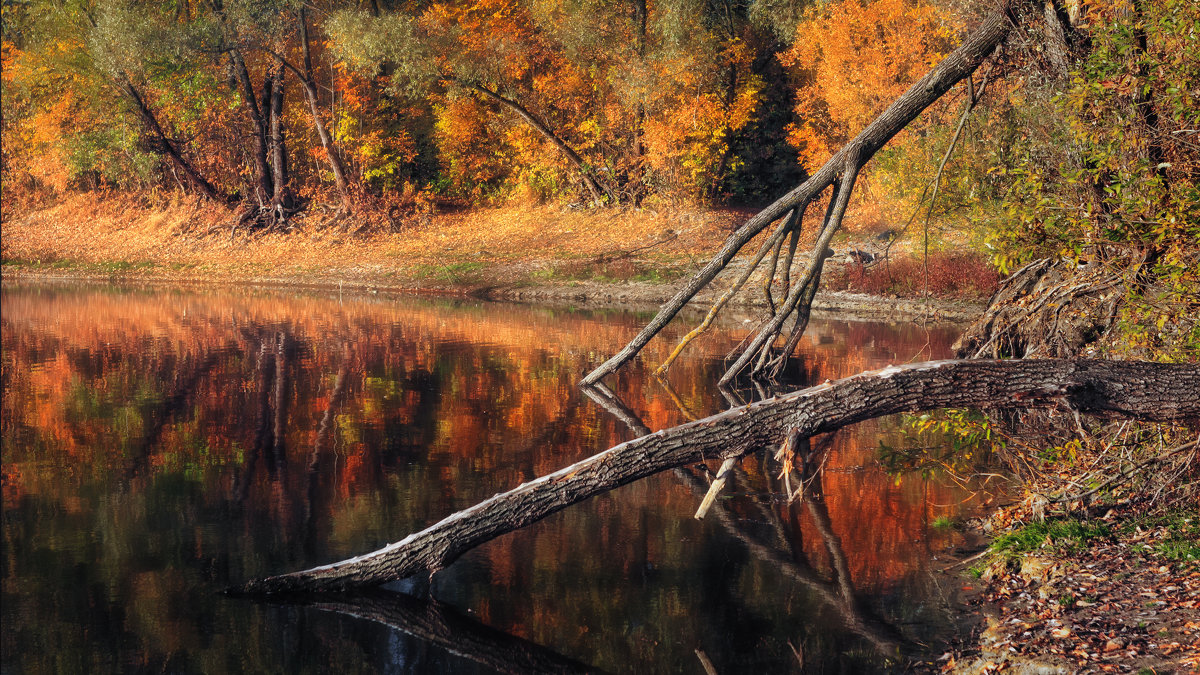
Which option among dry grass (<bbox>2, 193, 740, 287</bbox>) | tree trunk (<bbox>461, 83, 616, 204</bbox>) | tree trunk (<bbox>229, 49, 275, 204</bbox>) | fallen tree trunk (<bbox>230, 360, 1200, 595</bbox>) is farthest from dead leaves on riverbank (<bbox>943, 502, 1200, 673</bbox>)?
tree trunk (<bbox>229, 49, 275, 204</bbox>)

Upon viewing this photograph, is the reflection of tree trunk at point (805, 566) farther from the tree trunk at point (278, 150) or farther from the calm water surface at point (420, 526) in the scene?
the tree trunk at point (278, 150)

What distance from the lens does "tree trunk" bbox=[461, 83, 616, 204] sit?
38.9 m

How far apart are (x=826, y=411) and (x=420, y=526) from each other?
4.12 metres

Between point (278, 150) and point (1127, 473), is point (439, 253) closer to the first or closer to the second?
point (278, 150)

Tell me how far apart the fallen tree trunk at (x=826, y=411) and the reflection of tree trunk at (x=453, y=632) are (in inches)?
8.2

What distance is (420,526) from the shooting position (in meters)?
9.48

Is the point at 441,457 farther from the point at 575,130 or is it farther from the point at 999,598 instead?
the point at 575,130

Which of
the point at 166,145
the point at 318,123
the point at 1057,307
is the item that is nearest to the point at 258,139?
the point at 318,123

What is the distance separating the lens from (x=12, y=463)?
11.9m

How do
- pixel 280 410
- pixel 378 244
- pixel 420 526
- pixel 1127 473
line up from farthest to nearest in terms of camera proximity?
pixel 378 244, pixel 280 410, pixel 420 526, pixel 1127 473

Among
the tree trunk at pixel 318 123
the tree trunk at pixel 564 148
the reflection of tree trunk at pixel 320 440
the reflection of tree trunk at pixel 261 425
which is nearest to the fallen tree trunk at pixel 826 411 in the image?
the reflection of tree trunk at pixel 320 440

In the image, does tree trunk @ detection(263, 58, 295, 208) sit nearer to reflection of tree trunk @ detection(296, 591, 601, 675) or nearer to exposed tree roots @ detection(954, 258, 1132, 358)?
exposed tree roots @ detection(954, 258, 1132, 358)

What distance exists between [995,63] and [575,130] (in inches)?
1205

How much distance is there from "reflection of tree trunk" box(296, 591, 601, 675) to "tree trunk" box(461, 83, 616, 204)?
32.0 meters
